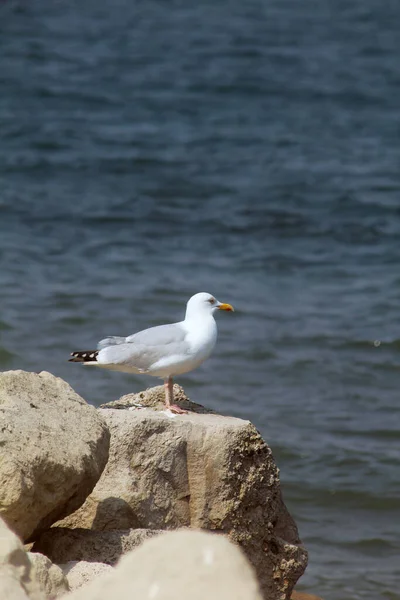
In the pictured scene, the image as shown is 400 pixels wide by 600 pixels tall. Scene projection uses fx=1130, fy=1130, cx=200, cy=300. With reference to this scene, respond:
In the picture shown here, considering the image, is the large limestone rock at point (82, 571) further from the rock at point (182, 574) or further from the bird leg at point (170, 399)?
the rock at point (182, 574)

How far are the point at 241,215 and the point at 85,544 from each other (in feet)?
26.7

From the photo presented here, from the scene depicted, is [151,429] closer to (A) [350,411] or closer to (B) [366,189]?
(A) [350,411]

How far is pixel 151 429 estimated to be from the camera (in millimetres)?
4590

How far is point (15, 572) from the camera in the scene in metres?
3.02

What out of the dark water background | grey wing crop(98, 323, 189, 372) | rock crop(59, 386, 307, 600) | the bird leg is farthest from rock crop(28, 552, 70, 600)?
the dark water background

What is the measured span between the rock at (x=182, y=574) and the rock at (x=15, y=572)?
45 cm

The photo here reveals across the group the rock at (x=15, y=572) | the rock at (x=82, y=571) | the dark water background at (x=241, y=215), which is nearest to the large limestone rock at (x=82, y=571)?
the rock at (x=82, y=571)

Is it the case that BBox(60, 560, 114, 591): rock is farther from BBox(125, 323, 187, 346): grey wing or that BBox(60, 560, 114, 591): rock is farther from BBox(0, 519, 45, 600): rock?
BBox(125, 323, 187, 346): grey wing

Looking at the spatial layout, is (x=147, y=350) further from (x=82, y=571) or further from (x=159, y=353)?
(x=82, y=571)

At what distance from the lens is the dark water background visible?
24.4 feet

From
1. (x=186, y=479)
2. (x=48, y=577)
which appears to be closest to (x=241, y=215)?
(x=186, y=479)

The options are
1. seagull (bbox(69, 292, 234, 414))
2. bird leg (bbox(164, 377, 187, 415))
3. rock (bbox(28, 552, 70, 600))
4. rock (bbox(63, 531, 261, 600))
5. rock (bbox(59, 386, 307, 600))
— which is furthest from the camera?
seagull (bbox(69, 292, 234, 414))

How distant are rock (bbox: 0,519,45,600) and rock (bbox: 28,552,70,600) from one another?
0.14m

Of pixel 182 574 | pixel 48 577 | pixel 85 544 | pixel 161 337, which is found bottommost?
pixel 85 544
